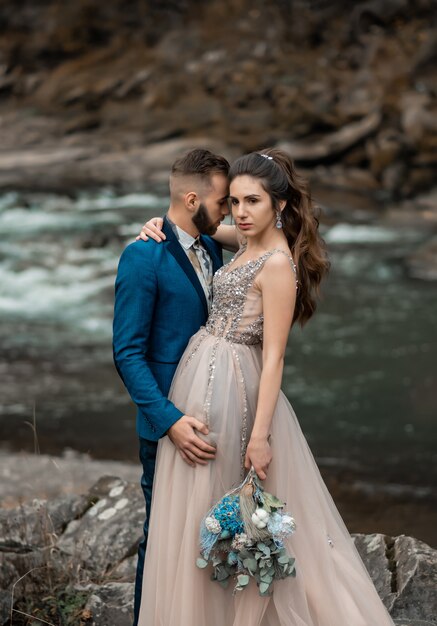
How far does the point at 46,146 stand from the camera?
1587 cm


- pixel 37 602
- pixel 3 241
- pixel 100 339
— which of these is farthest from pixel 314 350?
pixel 37 602

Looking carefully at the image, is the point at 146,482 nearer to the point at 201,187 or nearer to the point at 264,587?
the point at 264,587

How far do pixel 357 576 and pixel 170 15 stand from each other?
740 inches

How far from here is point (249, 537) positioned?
8.18 feet

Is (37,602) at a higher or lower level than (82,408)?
higher

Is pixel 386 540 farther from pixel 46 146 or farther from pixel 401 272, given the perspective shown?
pixel 46 146

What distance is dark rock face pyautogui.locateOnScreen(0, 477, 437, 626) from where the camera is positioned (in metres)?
3.06

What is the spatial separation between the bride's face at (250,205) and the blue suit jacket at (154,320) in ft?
0.78

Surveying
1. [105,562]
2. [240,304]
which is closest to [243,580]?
[240,304]

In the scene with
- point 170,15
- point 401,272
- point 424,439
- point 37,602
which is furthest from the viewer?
point 170,15

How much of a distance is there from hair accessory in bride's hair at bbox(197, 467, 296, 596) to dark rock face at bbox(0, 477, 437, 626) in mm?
623

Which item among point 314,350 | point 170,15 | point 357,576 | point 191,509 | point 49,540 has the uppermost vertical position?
point 170,15

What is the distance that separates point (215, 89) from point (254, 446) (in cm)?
1558

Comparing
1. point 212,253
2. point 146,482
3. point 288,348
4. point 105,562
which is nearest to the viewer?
point 146,482
